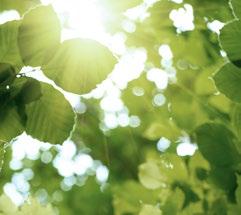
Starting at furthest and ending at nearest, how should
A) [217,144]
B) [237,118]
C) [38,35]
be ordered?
1. [217,144]
2. [237,118]
3. [38,35]

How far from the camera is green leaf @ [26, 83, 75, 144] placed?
638 mm

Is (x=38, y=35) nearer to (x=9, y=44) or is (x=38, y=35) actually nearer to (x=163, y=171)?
(x=9, y=44)

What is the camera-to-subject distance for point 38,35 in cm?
56

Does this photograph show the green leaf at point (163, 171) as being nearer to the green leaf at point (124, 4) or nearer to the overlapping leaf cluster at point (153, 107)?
the overlapping leaf cluster at point (153, 107)

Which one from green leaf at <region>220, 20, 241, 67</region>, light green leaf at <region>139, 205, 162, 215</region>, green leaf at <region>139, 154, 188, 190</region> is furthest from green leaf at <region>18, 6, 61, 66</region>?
green leaf at <region>139, 154, 188, 190</region>

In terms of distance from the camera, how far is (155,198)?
1.62m

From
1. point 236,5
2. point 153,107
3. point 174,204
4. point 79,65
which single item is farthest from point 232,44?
point 153,107

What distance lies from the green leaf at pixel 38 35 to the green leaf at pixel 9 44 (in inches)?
0.6

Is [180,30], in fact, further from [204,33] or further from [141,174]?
[141,174]

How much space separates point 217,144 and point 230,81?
0.38 meters

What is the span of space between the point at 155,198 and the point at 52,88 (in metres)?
1.08

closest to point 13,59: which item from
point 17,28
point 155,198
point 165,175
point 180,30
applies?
point 17,28

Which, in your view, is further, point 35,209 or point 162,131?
point 162,131

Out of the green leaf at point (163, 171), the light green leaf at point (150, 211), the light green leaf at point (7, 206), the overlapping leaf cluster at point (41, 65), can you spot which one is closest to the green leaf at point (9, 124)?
the overlapping leaf cluster at point (41, 65)
